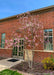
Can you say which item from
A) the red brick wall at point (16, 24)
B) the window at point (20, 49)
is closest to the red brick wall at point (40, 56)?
the red brick wall at point (16, 24)

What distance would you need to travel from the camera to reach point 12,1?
8.05m

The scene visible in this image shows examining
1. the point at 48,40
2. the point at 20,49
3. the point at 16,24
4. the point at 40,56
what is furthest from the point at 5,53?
the point at 48,40

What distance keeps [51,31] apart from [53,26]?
53 centimetres

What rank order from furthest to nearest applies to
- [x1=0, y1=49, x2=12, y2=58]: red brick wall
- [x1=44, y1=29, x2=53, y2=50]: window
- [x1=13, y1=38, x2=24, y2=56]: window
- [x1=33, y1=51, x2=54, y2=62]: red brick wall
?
[x1=0, y1=49, x2=12, y2=58]: red brick wall
[x1=13, y1=38, x2=24, y2=56]: window
[x1=44, y1=29, x2=53, y2=50]: window
[x1=33, y1=51, x2=54, y2=62]: red brick wall

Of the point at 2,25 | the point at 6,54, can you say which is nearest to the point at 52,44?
the point at 6,54

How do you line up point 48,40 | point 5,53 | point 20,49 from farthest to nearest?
point 5,53, point 20,49, point 48,40

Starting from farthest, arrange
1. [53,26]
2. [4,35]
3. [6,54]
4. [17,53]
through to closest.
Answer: [4,35] < [6,54] < [17,53] < [53,26]

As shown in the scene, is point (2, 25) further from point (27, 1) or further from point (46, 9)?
point (46, 9)

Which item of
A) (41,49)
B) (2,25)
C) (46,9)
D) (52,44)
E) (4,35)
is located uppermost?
(46,9)

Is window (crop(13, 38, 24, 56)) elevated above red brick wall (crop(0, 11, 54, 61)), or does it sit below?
below

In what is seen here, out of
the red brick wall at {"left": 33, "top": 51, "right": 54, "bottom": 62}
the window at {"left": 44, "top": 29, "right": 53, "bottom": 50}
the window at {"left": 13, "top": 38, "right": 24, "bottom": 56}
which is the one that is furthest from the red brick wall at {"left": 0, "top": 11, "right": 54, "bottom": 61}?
the window at {"left": 13, "top": 38, "right": 24, "bottom": 56}

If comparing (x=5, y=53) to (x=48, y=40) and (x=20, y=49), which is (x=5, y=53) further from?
(x=48, y=40)

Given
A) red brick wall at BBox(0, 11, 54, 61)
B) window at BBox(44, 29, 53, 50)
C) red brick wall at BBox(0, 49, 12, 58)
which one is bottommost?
red brick wall at BBox(0, 49, 12, 58)

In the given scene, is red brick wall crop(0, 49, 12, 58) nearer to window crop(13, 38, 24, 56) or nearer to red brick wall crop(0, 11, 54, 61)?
red brick wall crop(0, 11, 54, 61)
